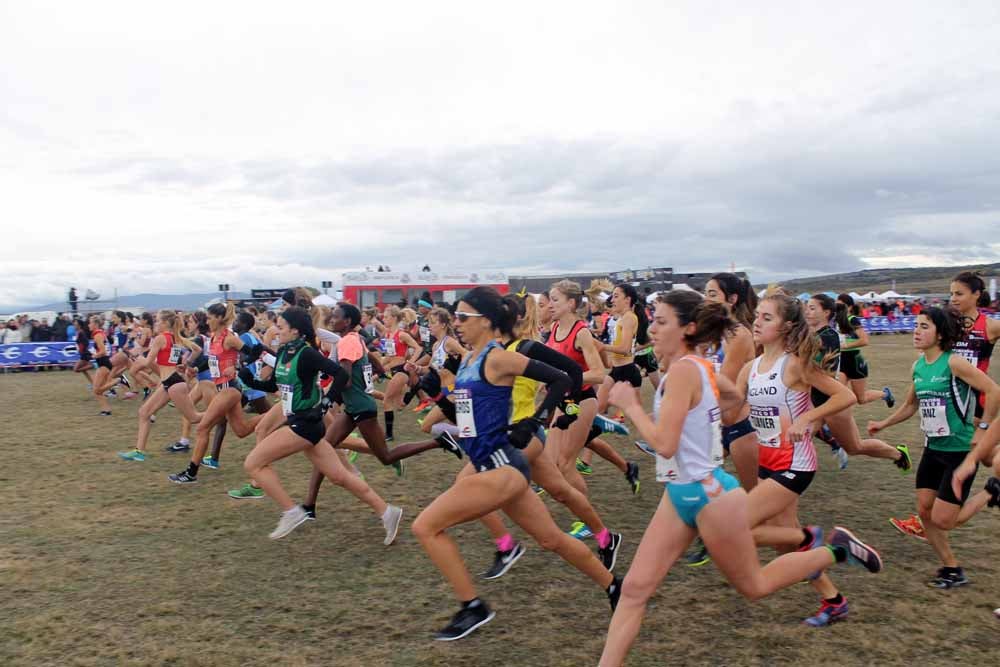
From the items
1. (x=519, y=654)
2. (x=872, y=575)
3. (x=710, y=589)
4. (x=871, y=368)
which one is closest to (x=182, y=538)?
(x=519, y=654)

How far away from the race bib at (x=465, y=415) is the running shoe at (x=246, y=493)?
430 cm

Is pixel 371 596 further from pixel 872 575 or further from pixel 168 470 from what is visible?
pixel 168 470

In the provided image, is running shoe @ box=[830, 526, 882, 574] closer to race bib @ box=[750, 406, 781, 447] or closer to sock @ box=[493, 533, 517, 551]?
race bib @ box=[750, 406, 781, 447]

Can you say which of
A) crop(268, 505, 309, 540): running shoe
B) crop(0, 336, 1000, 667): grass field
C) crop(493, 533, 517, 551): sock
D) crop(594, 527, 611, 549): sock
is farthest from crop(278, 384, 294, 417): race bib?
crop(594, 527, 611, 549): sock

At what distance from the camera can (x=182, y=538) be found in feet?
21.6

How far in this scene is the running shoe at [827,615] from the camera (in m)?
4.46

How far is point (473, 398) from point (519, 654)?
1.52 m

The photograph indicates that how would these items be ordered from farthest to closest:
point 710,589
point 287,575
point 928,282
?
point 928,282 < point 287,575 < point 710,589

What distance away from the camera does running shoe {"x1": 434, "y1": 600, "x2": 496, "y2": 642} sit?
14.6ft

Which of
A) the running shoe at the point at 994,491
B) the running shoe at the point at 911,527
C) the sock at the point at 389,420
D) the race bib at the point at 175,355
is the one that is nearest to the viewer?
the running shoe at the point at 994,491

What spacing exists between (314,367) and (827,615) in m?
4.37

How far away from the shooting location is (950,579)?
5039 millimetres

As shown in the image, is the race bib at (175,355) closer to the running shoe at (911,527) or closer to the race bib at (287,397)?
the race bib at (287,397)

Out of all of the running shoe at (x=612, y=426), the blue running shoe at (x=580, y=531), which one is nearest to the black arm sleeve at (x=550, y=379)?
the blue running shoe at (x=580, y=531)
